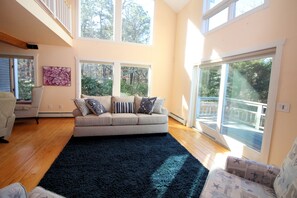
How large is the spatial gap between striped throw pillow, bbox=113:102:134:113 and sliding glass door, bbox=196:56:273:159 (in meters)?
1.92

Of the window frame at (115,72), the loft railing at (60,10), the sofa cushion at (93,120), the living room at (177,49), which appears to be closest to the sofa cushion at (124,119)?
the sofa cushion at (93,120)

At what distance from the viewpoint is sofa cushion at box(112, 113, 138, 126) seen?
11.9 feet

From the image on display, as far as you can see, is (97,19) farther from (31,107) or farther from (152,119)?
(152,119)

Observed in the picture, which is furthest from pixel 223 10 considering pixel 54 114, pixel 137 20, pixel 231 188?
pixel 54 114

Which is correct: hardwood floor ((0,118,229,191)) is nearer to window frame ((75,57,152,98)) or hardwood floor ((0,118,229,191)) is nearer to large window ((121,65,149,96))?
window frame ((75,57,152,98))

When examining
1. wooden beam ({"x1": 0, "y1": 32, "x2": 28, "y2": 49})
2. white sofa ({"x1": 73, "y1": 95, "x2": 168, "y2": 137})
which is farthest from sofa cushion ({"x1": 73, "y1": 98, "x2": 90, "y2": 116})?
wooden beam ({"x1": 0, "y1": 32, "x2": 28, "y2": 49})

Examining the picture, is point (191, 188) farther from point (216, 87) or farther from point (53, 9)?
point (53, 9)

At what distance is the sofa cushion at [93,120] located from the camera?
3.42 metres

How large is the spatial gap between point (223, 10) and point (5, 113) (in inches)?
191

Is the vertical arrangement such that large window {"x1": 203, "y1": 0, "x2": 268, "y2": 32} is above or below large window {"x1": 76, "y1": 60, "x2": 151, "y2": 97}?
above

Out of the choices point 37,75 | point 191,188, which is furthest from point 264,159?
point 37,75

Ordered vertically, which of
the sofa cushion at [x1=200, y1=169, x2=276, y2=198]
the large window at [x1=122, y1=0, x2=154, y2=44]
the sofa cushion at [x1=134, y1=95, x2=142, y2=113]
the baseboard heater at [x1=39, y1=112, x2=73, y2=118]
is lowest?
the baseboard heater at [x1=39, y1=112, x2=73, y2=118]

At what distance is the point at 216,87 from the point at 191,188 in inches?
103

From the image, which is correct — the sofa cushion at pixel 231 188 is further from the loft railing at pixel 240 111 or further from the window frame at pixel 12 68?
the window frame at pixel 12 68
